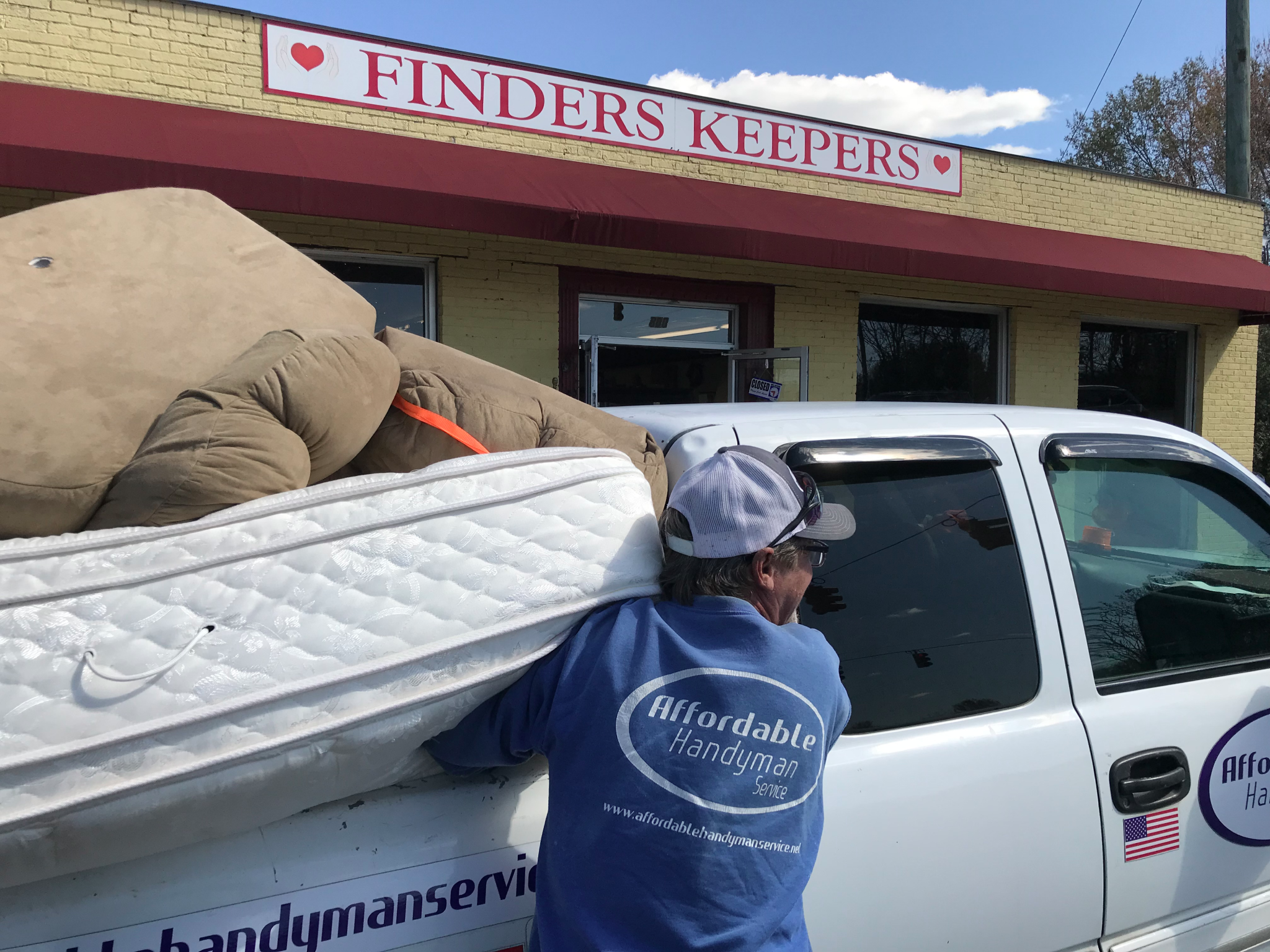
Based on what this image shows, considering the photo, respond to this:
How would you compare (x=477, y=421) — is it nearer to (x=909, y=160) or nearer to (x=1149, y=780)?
(x=1149, y=780)

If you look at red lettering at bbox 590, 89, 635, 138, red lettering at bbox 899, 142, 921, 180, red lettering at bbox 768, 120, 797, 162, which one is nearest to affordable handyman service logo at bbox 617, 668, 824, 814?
red lettering at bbox 590, 89, 635, 138

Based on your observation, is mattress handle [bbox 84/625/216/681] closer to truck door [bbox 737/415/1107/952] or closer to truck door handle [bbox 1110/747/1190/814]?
truck door [bbox 737/415/1107/952]

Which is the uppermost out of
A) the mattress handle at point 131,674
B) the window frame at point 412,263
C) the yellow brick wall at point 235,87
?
the yellow brick wall at point 235,87

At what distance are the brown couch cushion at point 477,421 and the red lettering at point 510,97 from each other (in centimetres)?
645

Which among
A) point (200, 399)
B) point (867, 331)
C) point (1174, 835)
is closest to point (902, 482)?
point (1174, 835)

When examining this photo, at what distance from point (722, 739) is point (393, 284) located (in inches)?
267

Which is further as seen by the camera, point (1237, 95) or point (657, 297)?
point (1237, 95)

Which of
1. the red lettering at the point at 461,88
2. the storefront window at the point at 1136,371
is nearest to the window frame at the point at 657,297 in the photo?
the red lettering at the point at 461,88

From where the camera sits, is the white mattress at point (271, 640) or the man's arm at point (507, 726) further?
the man's arm at point (507, 726)

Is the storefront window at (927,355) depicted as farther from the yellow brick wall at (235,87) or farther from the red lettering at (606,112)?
the red lettering at (606,112)

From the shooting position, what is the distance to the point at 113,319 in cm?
163

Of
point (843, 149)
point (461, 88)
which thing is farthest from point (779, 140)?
point (461, 88)

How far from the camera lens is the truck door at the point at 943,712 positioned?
1773mm

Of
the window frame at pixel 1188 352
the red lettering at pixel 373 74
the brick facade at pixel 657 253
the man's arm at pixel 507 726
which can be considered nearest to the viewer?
the man's arm at pixel 507 726
